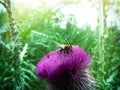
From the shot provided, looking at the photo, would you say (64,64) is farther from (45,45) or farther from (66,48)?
(45,45)

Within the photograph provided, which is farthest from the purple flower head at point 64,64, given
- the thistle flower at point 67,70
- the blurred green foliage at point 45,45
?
the blurred green foliage at point 45,45

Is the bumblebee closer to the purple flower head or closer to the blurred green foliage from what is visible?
the purple flower head

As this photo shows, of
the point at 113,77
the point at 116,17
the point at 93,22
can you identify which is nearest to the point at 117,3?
the point at 116,17

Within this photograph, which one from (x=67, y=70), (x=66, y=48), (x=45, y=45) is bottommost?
(x=67, y=70)

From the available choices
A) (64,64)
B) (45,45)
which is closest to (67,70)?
(64,64)

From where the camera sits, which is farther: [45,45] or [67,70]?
[45,45]

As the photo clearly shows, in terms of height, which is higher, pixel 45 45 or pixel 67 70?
pixel 45 45
